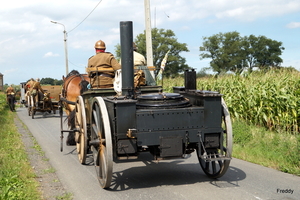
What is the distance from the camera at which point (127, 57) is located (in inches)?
236

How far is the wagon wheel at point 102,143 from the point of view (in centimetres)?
515

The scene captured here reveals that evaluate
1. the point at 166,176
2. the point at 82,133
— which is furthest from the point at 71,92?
the point at 166,176

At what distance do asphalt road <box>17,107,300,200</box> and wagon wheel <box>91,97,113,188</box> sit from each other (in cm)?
30

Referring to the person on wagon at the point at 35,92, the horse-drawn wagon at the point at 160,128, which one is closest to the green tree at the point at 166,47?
the person on wagon at the point at 35,92

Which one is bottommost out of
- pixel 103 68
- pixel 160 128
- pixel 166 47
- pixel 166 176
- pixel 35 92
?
pixel 166 176

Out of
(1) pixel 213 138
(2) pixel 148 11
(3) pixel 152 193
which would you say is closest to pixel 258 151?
(1) pixel 213 138

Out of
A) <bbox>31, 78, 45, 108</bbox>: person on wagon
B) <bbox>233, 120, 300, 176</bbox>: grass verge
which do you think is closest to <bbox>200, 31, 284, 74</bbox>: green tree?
<bbox>31, 78, 45, 108</bbox>: person on wagon

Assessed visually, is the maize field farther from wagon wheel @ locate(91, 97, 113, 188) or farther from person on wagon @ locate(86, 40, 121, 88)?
wagon wheel @ locate(91, 97, 113, 188)

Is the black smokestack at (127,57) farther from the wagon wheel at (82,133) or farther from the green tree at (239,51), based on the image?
the green tree at (239,51)

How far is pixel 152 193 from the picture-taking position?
5434mm

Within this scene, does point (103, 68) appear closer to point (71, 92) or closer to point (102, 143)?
point (102, 143)

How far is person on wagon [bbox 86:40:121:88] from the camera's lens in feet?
24.6

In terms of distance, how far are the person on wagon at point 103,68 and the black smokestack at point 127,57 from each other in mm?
1373

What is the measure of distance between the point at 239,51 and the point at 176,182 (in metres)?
55.9
